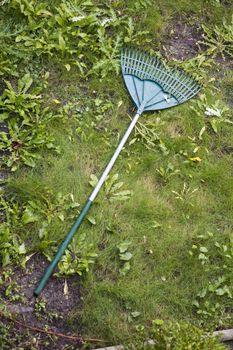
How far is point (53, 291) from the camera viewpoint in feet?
11.6

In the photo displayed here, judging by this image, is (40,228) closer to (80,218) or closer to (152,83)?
(80,218)

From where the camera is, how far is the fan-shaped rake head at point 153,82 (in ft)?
14.0

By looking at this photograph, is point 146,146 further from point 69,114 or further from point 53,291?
point 53,291

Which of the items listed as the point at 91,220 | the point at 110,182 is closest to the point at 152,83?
the point at 110,182

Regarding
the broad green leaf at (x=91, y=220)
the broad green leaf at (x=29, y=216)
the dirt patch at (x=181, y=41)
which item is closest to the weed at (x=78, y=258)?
the broad green leaf at (x=91, y=220)

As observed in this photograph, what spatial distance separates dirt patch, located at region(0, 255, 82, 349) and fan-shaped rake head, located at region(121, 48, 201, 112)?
136cm

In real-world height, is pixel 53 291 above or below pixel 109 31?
below

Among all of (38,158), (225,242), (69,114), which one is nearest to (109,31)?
(69,114)

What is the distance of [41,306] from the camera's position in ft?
11.3

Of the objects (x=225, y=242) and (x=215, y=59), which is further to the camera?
(x=215, y=59)

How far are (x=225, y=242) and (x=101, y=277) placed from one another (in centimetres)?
87

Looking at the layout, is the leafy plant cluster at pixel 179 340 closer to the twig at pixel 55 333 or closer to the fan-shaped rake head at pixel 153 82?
the twig at pixel 55 333

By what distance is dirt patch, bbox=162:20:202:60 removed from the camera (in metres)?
4.62

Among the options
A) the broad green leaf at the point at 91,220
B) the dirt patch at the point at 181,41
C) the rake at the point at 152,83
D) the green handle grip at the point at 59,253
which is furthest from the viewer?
the dirt patch at the point at 181,41
